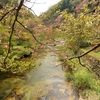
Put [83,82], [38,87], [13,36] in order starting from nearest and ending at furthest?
1. [83,82]
2. [38,87]
3. [13,36]

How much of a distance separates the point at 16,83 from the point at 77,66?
12.1ft

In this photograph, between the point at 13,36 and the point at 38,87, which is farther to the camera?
the point at 13,36

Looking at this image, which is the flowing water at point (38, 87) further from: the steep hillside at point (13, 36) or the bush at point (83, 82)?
the steep hillside at point (13, 36)

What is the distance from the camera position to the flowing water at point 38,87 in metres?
7.42

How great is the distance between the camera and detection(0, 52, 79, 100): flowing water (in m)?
7.42

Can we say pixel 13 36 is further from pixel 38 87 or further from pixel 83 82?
pixel 83 82

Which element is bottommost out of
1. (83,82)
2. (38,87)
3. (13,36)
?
(38,87)

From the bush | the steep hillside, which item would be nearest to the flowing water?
the bush

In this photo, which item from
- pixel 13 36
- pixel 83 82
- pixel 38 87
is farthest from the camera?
pixel 13 36

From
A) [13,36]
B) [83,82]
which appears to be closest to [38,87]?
[83,82]

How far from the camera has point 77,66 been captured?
1028 centimetres

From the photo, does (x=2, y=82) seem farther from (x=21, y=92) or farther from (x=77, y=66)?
(x=77, y=66)

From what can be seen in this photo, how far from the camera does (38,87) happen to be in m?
8.31

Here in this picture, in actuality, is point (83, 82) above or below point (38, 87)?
above
